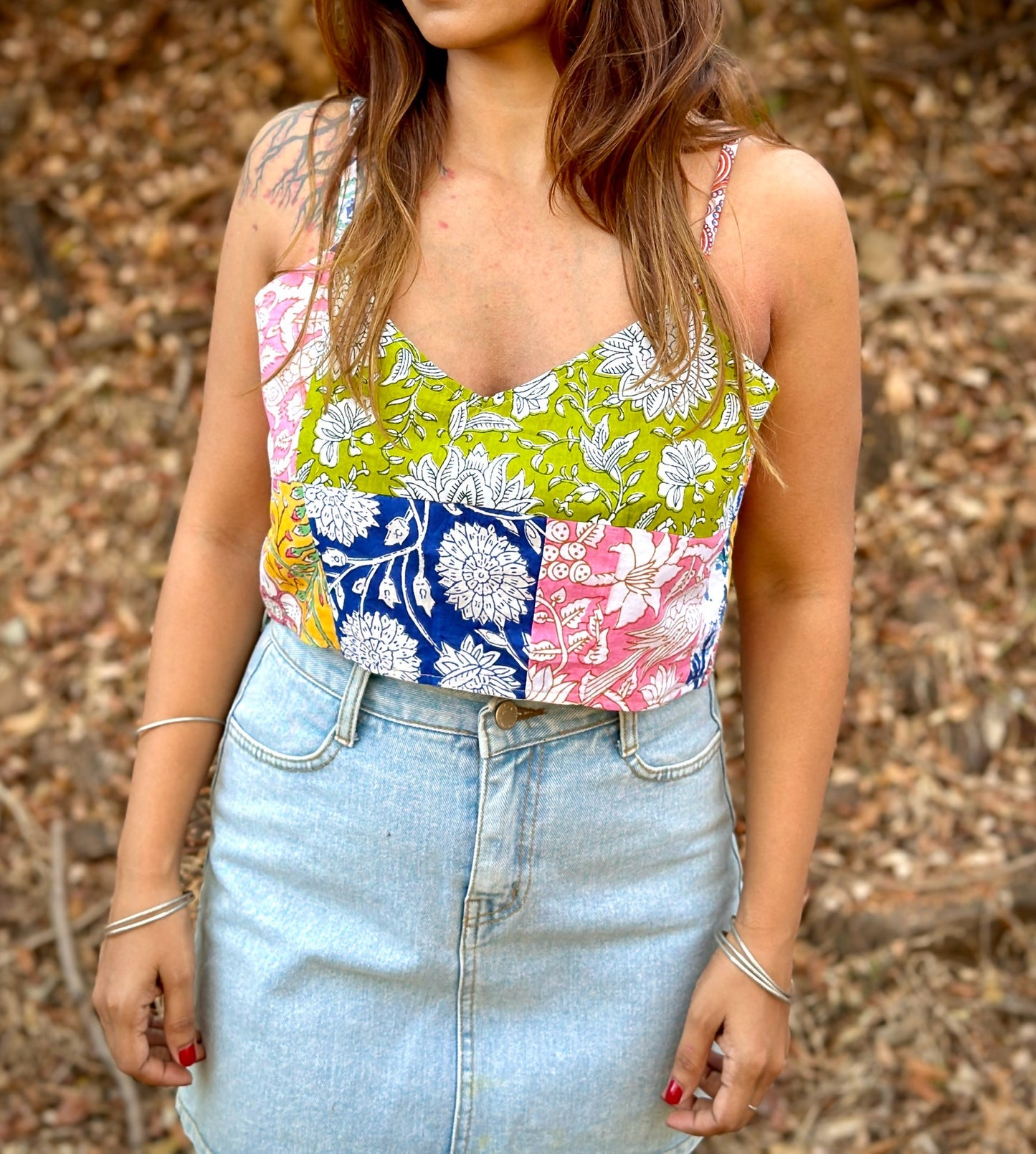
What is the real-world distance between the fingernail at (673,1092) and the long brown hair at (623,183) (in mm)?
750

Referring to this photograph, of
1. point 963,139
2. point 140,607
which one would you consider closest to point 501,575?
point 140,607

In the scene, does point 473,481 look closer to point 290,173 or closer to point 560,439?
Answer: point 560,439

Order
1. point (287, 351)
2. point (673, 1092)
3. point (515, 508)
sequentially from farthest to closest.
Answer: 1. point (673, 1092)
2. point (287, 351)
3. point (515, 508)

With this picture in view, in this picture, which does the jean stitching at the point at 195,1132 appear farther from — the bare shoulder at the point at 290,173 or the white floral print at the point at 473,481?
the bare shoulder at the point at 290,173

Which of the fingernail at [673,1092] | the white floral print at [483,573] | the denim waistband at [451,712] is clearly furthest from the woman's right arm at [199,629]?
the fingernail at [673,1092]

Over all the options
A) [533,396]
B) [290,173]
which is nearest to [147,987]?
[533,396]

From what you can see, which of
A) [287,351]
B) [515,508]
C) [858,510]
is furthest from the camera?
[858,510]

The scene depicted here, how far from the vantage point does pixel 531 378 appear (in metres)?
1.36

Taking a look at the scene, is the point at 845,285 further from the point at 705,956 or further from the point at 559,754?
Answer: the point at 705,956

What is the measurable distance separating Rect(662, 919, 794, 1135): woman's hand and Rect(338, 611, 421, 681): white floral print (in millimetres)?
536

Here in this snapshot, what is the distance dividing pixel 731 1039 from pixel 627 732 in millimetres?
404

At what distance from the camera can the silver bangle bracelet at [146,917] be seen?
1523mm

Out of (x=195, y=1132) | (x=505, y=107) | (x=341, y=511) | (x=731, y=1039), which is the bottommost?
(x=195, y=1132)

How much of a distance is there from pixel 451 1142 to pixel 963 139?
3.56m
